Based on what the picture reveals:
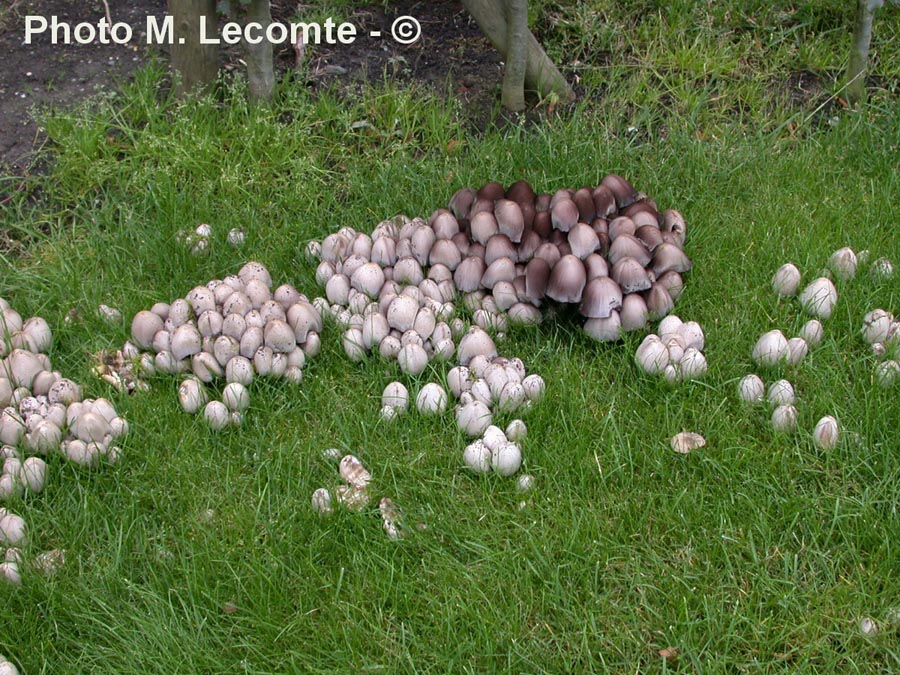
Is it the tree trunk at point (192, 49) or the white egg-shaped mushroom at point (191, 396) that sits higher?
the tree trunk at point (192, 49)

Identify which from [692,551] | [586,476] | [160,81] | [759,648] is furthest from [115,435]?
[160,81]

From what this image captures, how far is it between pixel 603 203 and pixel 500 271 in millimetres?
468

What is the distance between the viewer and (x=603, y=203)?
349cm

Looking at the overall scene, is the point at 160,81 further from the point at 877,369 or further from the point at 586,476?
the point at 877,369

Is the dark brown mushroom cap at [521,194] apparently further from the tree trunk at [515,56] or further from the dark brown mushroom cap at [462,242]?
the tree trunk at [515,56]

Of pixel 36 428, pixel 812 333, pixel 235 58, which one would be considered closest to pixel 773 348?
pixel 812 333

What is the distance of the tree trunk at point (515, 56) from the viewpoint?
4.27 m

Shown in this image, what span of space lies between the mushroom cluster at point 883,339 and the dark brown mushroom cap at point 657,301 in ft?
2.07

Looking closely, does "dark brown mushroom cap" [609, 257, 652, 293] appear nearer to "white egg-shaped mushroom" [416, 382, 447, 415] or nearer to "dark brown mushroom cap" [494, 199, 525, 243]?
"dark brown mushroom cap" [494, 199, 525, 243]

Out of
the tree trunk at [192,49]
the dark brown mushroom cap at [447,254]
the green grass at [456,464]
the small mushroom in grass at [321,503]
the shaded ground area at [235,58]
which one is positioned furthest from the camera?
the shaded ground area at [235,58]

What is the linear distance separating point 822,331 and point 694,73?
6.20 ft

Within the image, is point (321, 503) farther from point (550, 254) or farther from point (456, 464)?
point (550, 254)

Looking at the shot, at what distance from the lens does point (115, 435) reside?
2.99m

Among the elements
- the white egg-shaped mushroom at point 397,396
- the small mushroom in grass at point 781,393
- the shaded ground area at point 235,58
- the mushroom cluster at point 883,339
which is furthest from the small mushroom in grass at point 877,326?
the shaded ground area at point 235,58
